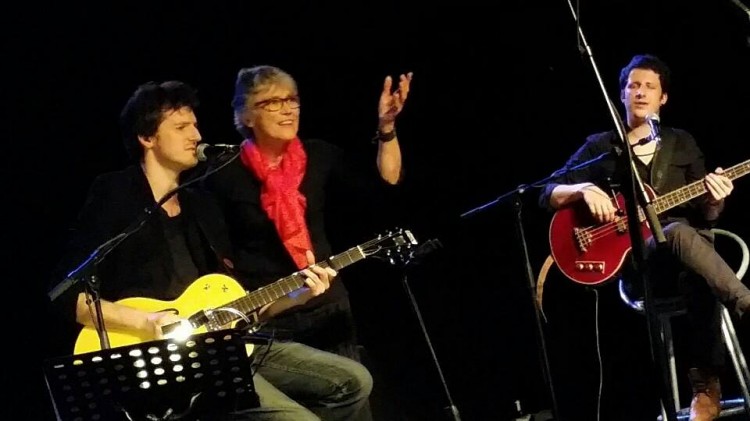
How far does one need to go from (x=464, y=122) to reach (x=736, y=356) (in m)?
1.67

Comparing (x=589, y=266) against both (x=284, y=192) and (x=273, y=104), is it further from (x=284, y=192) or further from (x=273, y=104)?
(x=273, y=104)

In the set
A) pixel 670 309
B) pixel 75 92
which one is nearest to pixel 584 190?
pixel 670 309

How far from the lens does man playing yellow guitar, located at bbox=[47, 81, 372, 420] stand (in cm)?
321

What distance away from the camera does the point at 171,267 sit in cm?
337

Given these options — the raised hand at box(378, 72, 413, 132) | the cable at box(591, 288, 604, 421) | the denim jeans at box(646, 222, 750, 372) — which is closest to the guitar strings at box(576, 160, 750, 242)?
the denim jeans at box(646, 222, 750, 372)

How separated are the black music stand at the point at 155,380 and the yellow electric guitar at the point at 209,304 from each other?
49 centimetres

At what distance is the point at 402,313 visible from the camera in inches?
169

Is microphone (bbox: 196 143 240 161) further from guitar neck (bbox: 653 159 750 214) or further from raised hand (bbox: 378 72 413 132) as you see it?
guitar neck (bbox: 653 159 750 214)

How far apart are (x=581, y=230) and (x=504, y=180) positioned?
2.45ft

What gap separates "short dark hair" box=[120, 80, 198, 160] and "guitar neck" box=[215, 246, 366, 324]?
72 cm

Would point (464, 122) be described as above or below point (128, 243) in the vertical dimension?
above

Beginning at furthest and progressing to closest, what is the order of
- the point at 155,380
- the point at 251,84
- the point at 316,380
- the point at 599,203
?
the point at 599,203 → the point at 251,84 → the point at 316,380 → the point at 155,380

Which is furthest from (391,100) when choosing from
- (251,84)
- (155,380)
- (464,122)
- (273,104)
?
(155,380)

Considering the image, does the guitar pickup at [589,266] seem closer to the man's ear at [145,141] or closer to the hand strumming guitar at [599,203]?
the hand strumming guitar at [599,203]
